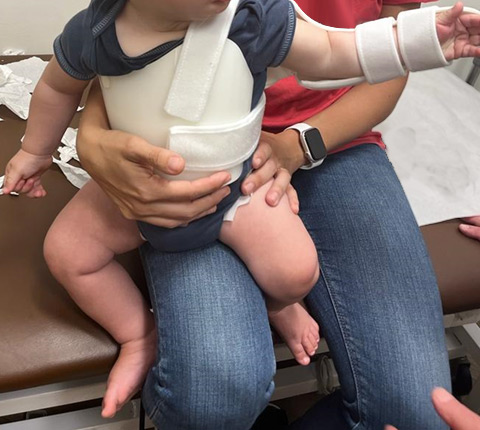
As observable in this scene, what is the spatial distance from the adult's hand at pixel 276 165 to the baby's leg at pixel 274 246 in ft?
0.05

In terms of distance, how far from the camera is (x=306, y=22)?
68 centimetres

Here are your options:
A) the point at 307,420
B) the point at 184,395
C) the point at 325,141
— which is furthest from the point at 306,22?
the point at 307,420

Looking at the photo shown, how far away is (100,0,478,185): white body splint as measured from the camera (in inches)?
23.6

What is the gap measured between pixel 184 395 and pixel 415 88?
0.97 metres

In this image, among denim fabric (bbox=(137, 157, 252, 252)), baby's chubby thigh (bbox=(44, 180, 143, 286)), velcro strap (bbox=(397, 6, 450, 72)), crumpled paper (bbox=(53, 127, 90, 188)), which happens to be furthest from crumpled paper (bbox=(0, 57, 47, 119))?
velcro strap (bbox=(397, 6, 450, 72))

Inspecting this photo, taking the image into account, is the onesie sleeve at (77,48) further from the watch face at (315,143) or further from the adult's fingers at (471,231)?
the adult's fingers at (471,231)

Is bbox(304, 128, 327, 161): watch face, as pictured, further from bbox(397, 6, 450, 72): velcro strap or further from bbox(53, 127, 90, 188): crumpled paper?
bbox(53, 127, 90, 188): crumpled paper

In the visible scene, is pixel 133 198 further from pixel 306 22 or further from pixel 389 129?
pixel 389 129

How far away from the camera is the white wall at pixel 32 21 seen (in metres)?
1.24

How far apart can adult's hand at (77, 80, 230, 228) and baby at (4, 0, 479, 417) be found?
0.04 metres

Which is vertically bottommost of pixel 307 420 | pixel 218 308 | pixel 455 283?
pixel 307 420

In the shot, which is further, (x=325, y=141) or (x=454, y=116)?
(x=454, y=116)

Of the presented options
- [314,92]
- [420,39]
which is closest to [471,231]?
[314,92]

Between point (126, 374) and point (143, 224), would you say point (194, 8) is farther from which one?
point (126, 374)
